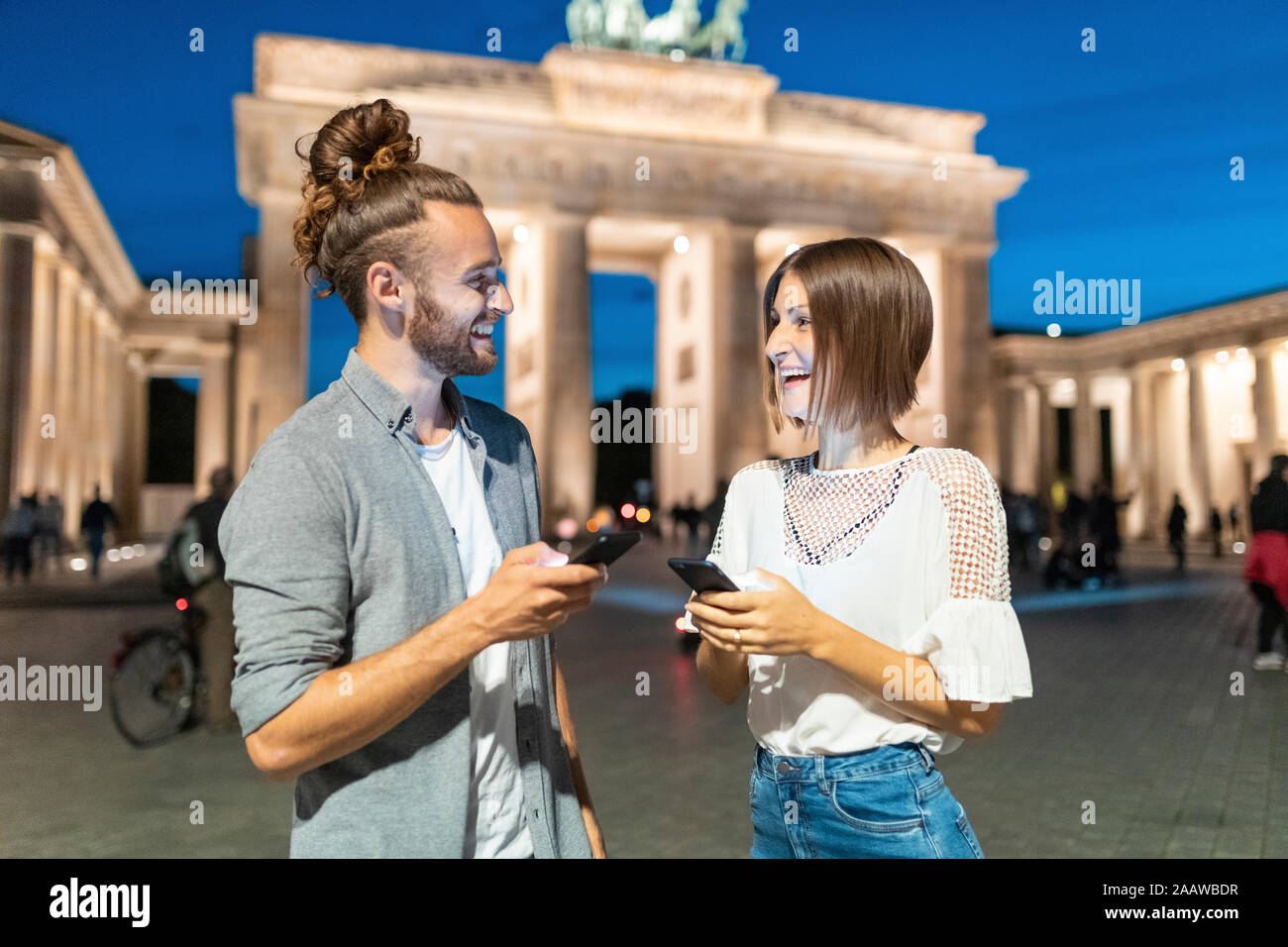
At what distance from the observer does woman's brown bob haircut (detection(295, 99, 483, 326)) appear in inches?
72.0

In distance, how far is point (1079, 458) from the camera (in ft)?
154

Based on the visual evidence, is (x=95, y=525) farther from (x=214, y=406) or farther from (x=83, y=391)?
(x=214, y=406)

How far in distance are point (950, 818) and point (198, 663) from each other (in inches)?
283

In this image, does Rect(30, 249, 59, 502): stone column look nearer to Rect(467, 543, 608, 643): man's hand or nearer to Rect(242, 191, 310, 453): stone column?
Rect(242, 191, 310, 453): stone column

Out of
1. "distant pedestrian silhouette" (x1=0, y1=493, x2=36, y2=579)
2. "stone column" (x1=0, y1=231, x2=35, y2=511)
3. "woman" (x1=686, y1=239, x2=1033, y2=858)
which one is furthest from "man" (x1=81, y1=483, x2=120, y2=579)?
"woman" (x1=686, y1=239, x2=1033, y2=858)

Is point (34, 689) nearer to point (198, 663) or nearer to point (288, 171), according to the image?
point (198, 663)

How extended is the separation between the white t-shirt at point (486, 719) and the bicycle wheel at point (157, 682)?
6.55 meters

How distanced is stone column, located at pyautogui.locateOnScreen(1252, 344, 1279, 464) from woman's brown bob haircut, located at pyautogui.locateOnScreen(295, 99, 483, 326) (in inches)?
1577

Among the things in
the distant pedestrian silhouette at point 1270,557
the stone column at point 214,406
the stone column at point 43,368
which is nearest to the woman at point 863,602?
the distant pedestrian silhouette at point 1270,557

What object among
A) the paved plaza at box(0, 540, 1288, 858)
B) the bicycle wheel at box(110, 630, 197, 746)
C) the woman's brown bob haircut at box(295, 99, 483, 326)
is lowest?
the paved plaza at box(0, 540, 1288, 858)

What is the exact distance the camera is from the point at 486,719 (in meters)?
1.90

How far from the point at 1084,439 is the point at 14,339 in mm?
42112

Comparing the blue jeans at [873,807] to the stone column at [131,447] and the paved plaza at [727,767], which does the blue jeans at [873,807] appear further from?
the stone column at [131,447]

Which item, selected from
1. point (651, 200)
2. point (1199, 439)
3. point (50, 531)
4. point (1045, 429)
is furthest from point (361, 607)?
point (1045, 429)
